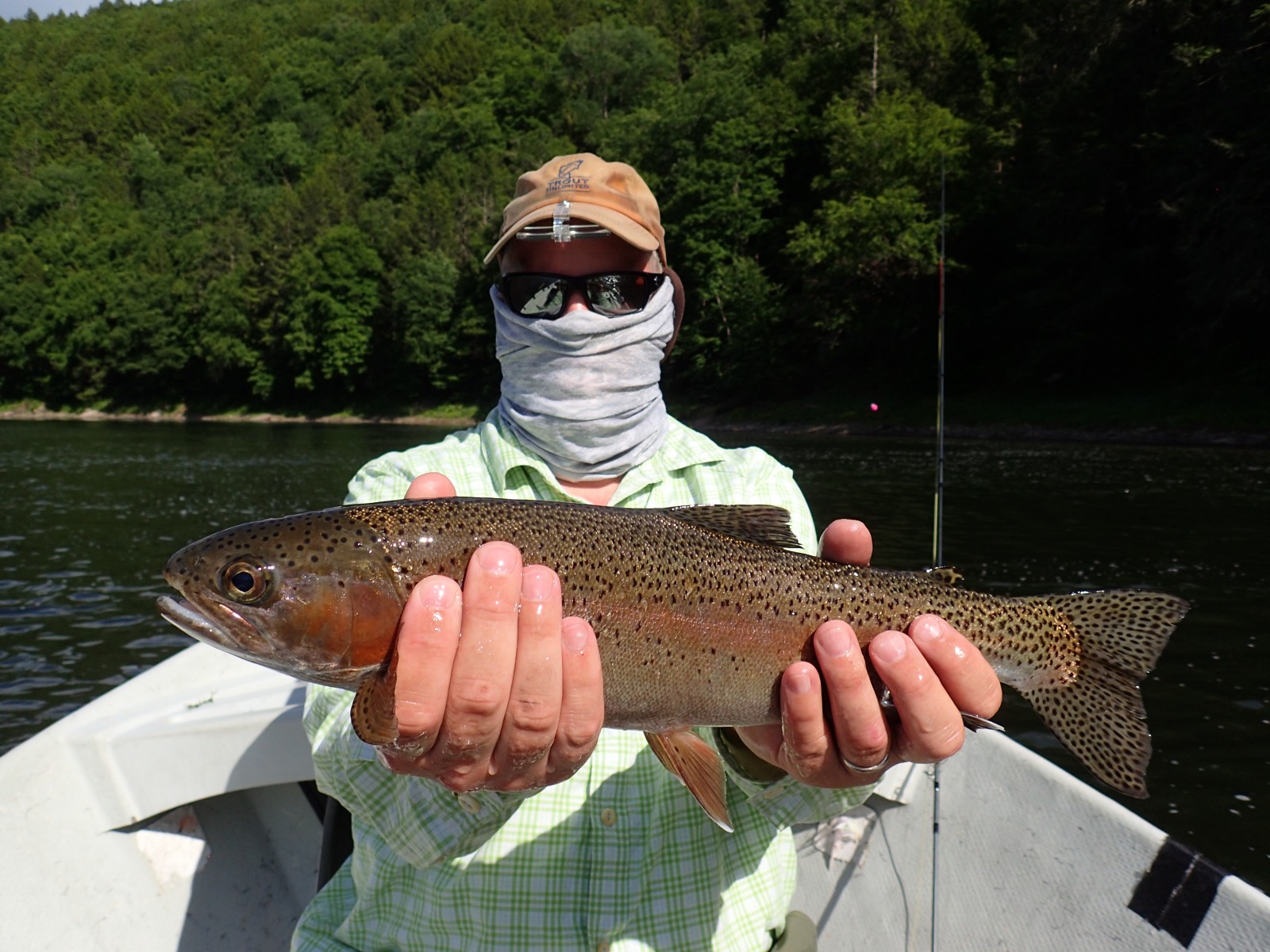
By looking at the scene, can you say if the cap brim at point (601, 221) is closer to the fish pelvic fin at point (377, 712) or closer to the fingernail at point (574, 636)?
the fingernail at point (574, 636)

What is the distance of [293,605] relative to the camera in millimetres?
2424

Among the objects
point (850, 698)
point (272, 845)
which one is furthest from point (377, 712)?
point (272, 845)

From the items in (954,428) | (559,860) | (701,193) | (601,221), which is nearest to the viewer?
(559,860)

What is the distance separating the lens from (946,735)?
2.52 metres

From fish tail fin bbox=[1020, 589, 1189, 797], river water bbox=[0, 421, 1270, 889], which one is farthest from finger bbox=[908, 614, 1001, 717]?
river water bbox=[0, 421, 1270, 889]

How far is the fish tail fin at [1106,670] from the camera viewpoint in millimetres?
2893

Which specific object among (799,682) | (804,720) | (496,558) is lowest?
(804,720)

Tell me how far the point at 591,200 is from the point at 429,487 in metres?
1.31

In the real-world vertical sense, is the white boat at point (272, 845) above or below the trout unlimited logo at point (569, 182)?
below

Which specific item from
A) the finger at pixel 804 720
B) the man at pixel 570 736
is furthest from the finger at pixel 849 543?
the finger at pixel 804 720

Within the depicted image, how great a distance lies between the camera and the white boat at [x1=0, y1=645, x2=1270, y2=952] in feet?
11.1

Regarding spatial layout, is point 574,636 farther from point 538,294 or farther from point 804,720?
point 538,294

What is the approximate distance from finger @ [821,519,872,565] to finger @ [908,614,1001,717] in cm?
34

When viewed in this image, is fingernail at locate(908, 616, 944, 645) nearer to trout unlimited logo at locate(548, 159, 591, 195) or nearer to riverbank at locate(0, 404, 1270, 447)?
trout unlimited logo at locate(548, 159, 591, 195)
